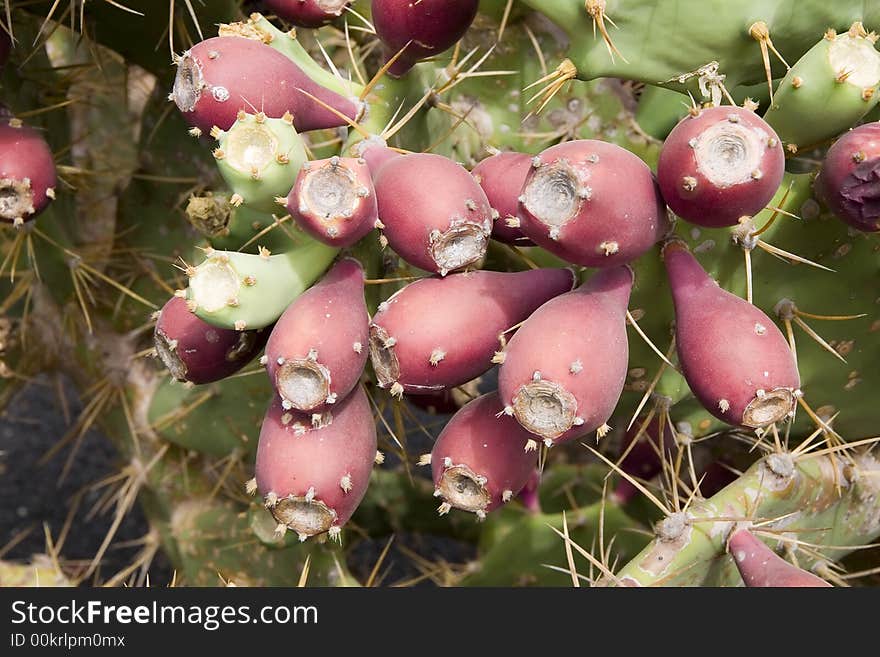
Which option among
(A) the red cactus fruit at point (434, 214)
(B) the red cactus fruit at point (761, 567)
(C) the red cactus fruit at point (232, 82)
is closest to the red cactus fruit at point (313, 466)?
(A) the red cactus fruit at point (434, 214)

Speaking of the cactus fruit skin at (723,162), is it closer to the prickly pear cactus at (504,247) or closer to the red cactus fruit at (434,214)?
the prickly pear cactus at (504,247)

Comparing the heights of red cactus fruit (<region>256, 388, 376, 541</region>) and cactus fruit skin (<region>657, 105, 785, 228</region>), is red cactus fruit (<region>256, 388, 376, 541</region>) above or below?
below

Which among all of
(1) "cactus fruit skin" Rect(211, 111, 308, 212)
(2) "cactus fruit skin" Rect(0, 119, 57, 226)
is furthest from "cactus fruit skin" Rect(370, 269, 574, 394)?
(2) "cactus fruit skin" Rect(0, 119, 57, 226)

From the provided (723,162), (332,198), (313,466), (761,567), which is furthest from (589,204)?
(761,567)

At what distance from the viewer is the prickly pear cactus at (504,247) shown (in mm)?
849

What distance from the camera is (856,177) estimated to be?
95 centimetres

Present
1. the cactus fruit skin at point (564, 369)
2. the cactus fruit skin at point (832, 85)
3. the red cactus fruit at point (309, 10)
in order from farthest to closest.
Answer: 1. the red cactus fruit at point (309, 10)
2. the cactus fruit skin at point (832, 85)
3. the cactus fruit skin at point (564, 369)

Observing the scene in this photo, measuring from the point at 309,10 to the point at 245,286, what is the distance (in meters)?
0.36

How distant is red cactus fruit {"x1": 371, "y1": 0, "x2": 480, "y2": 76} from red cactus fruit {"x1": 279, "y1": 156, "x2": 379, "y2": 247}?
0.21 meters

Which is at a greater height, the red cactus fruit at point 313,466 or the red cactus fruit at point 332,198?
the red cactus fruit at point 332,198

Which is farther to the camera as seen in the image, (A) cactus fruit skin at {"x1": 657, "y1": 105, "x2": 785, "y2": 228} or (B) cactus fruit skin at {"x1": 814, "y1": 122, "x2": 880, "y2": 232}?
(B) cactus fruit skin at {"x1": 814, "y1": 122, "x2": 880, "y2": 232}

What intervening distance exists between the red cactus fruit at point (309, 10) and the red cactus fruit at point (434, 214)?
28cm

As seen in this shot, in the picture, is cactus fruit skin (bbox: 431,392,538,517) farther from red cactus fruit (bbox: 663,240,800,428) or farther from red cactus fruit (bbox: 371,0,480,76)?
red cactus fruit (bbox: 371,0,480,76)

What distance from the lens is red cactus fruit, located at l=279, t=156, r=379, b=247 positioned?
2.84 feet
